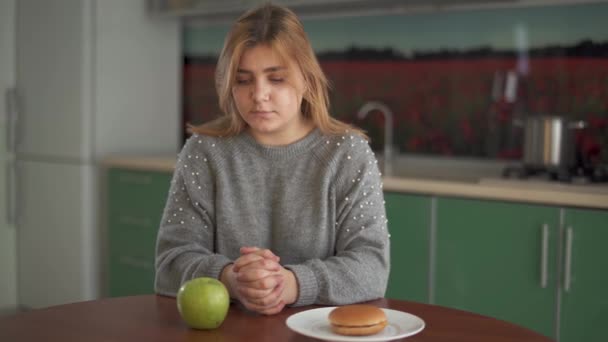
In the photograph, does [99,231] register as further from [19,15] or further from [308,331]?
[308,331]

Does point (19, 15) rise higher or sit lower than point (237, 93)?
higher

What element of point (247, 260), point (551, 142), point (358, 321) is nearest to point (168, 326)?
point (247, 260)

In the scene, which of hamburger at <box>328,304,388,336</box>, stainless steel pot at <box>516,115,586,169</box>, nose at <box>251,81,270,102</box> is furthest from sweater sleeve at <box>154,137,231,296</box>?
stainless steel pot at <box>516,115,586,169</box>

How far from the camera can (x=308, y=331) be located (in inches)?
50.7

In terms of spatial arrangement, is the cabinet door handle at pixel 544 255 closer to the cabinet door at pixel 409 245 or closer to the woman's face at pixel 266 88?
the cabinet door at pixel 409 245

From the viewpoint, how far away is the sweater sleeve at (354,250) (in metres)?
1.59

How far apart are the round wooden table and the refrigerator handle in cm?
286

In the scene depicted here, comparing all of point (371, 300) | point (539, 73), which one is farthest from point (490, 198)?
point (371, 300)

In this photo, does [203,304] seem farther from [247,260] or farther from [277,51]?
[277,51]

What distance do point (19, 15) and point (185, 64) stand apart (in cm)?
87

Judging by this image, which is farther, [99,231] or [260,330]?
[99,231]

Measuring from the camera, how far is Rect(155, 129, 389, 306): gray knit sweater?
1739 millimetres

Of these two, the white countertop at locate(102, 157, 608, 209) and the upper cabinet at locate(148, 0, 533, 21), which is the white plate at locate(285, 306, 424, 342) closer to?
the white countertop at locate(102, 157, 608, 209)

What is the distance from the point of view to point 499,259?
283 cm
